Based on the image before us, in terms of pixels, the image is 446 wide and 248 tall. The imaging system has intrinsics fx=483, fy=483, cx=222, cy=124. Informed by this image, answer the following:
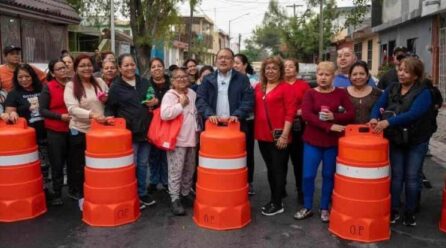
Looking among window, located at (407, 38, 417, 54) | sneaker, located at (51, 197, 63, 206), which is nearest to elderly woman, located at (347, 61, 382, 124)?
sneaker, located at (51, 197, 63, 206)

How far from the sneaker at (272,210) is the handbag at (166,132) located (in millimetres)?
1222

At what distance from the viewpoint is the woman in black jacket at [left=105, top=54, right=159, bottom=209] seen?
17.0 feet

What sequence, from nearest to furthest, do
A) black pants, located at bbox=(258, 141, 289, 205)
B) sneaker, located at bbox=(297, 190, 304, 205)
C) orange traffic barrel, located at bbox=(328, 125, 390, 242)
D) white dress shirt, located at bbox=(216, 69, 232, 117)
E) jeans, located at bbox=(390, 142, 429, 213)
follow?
orange traffic barrel, located at bbox=(328, 125, 390, 242) < jeans, located at bbox=(390, 142, 429, 213) < black pants, located at bbox=(258, 141, 289, 205) < white dress shirt, located at bbox=(216, 69, 232, 117) < sneaker, located at bbox=(297, 190, 304, 205)

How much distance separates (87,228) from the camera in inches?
190

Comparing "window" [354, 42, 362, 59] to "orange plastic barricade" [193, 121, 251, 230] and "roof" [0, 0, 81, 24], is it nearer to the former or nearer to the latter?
"roof" [0, 0, 81, 24]

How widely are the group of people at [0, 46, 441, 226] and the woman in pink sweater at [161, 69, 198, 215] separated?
0.4 inches

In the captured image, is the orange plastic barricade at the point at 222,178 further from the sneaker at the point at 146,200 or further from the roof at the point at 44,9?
the roof at the point at 44,9

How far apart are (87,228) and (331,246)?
2.38 m

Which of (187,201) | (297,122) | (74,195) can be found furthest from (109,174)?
(297,122)

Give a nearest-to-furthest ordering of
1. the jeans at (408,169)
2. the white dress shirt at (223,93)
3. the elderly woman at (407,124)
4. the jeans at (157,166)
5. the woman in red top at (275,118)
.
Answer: the elderly woman at (407,124) < the jeans at (408,169) < the woman in red top at (275,118) < the white dress shirt at (223,93) < the jeans at (157,166)

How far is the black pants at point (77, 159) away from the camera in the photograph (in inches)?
212

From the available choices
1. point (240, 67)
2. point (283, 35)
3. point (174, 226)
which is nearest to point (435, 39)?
point (240, 67)

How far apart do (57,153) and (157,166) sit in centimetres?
124

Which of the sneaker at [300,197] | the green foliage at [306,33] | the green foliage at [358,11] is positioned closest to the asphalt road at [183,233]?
the sneaker at [300,197]
